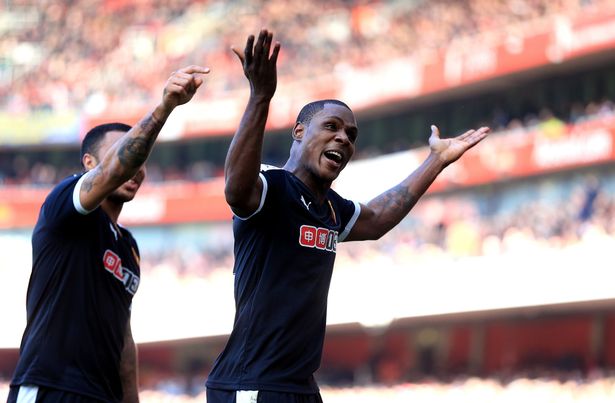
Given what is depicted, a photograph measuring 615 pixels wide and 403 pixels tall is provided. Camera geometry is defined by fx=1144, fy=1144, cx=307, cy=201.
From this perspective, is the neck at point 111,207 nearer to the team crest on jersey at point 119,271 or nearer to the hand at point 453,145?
the team crest on jersey at point 119,271

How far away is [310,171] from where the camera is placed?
4746 millimetres

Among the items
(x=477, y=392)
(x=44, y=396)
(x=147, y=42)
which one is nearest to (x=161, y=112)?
(x=44, y=396)

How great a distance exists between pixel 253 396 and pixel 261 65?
4.13ft

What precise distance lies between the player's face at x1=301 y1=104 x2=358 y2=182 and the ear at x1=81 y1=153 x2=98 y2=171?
3.44ft

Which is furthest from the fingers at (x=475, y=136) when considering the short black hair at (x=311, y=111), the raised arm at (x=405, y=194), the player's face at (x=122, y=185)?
the player's face at (x=122, y=185)

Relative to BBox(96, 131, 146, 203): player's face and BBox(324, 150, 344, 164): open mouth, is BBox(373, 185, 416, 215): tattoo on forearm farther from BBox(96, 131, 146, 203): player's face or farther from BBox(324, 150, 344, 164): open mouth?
BBox(96, 131, 146, 203): player's face

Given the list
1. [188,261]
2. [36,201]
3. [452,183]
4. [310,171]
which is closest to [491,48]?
[452,183]

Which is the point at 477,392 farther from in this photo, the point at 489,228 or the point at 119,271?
the point at 119,271

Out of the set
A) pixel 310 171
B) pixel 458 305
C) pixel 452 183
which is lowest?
pixel 310 171

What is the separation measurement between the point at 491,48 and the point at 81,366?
2305 centimetres

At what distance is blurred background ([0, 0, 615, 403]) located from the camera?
21.1 meters

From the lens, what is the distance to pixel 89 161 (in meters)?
5.26

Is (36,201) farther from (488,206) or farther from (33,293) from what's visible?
(33,293)

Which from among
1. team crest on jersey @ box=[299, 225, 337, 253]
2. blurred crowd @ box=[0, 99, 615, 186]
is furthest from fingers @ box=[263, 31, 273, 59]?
blurred crowd @ box=[0, 99, 615, 186]
